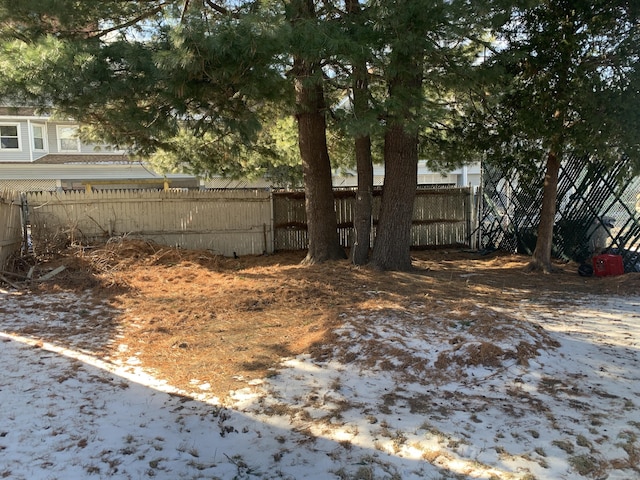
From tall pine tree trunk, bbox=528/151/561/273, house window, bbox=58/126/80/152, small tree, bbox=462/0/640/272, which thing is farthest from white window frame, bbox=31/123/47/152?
tall pine tree trunk, bbox=528/151/561/273

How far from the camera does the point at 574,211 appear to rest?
11.4 m

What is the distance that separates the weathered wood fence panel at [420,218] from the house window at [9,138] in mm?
17687

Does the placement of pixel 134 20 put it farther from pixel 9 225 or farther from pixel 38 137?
pixel 38 137

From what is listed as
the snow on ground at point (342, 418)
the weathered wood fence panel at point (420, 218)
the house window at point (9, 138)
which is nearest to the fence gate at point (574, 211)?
the weathered wood fence panel at point (420, 218)

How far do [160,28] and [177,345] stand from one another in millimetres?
4818

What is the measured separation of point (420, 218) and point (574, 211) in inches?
167

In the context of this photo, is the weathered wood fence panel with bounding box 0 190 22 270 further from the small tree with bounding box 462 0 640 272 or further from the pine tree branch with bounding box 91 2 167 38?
the small tree with bounding box 462 0 640 272

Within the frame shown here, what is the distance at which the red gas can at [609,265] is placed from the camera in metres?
9.48

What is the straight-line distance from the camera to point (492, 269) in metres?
10.9

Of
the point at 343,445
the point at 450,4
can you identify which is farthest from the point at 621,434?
the point at 450,4

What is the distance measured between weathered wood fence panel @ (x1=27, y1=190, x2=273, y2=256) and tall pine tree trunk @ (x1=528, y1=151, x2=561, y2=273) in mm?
6643

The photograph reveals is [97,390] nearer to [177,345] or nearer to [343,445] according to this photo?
[177,345]

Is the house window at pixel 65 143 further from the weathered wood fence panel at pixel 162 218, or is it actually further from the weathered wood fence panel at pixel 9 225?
the weathered wood fence panel at pixel 9 225

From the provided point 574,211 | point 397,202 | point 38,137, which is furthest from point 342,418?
point 38,137
